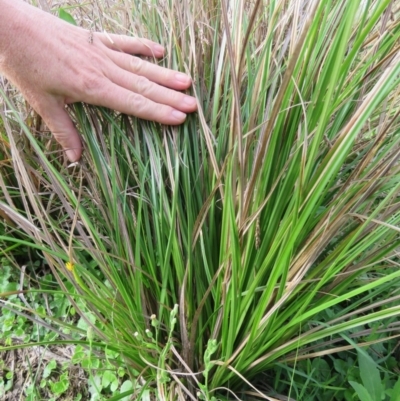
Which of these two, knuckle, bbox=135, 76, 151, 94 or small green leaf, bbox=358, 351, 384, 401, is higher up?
knuckle, bbox=135, 76, 151, 94

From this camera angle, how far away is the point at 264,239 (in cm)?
55

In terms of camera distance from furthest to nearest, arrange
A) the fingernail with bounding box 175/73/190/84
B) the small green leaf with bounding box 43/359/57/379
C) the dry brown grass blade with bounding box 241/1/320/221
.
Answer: the small green leaf with bounding box 43/359/57/379 → the fingernail with bounding box 175/73/190/84 → the dry brown grass blade with bounding box 241/1/320/221

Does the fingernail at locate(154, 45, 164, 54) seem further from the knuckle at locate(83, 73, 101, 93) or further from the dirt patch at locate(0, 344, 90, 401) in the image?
the dirt patch at locate(0, 344, 90, 401)

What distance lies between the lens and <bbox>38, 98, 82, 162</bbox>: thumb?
0.69 m

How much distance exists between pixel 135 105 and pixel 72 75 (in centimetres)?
14

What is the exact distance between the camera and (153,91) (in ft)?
2.20

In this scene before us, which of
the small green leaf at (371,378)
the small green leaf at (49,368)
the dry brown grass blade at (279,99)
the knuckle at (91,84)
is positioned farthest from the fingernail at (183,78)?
the small green leaf at (49,368)

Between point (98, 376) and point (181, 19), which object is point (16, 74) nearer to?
point (181, 19)

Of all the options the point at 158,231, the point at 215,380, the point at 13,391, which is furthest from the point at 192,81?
the point at 13,391

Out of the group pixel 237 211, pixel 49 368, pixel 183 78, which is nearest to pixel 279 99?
pixel 237 211

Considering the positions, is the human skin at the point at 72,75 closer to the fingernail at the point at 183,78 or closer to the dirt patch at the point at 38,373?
the fingernail at the point at 183,78

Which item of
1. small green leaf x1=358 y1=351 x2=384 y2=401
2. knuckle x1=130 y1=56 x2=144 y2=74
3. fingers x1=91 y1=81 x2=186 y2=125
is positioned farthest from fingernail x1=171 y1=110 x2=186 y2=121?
small green leaf x1=358 y1=351 x2=384 y2=401

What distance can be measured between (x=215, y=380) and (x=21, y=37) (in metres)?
0.69

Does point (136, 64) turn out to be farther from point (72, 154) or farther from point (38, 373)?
point (38, 373)
